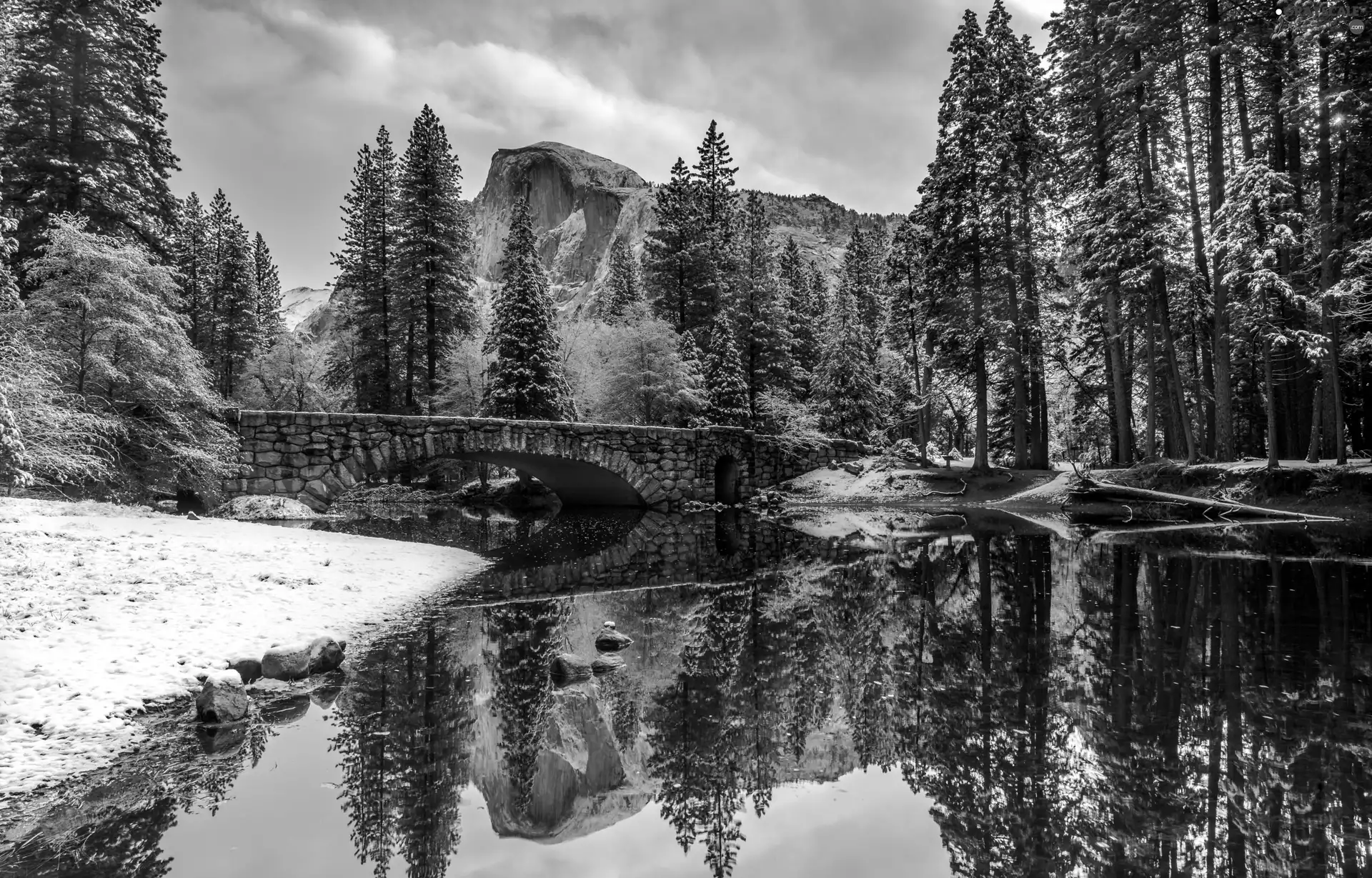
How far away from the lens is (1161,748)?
14.2 ft

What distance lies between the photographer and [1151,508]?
19812 millimetres

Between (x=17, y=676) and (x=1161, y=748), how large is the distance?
729 cm

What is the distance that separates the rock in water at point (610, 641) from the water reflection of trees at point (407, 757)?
1.34 metres

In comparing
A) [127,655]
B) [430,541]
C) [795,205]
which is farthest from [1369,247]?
[795,205]

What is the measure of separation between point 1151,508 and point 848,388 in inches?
804

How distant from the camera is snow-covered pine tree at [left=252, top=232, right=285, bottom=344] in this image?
5074cm

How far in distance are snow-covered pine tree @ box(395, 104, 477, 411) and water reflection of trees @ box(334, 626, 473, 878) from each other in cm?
2896

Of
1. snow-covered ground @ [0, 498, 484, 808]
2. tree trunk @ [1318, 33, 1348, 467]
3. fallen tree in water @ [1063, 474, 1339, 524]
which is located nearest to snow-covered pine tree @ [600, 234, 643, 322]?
fallen tree in water @ [1063, 474, 1339, 524]


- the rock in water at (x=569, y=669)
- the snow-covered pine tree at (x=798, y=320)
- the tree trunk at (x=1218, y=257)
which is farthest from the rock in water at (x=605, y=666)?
the snow-covered pine tree at (x=798, y=320)

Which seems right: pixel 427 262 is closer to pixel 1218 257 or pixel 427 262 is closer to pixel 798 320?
pixel 798 320

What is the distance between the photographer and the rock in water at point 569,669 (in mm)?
6141

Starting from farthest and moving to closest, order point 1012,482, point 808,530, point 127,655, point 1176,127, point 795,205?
point 795,205 < point 1012,482 < point 1176,127 < point 808,530 < point 127,655

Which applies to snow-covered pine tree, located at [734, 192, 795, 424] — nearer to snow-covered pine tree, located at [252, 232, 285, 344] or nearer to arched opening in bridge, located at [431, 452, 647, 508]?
arched opening in bridge, located at [431, 452, 647, 508]

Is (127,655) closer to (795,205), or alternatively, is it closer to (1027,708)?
(1027,708)
